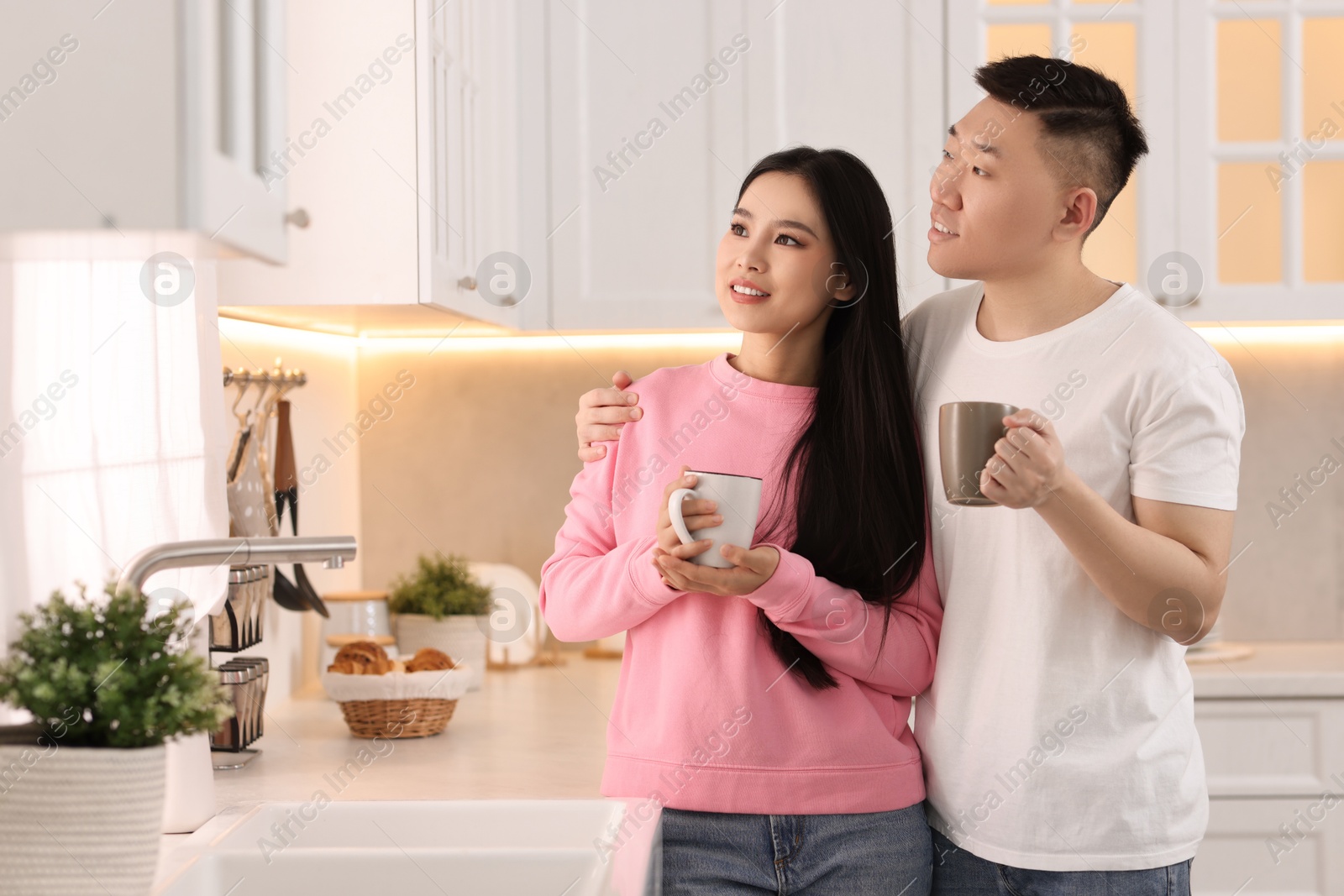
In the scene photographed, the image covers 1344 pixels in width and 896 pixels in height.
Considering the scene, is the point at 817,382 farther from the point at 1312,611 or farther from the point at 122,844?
the point at 1312,611

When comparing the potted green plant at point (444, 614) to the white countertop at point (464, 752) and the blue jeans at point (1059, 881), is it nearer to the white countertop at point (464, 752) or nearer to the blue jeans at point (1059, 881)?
the white countertop at point (464, 752)

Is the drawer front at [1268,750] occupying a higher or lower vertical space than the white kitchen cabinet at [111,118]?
lower

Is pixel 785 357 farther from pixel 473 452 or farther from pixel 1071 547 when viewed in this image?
pixel 473 452

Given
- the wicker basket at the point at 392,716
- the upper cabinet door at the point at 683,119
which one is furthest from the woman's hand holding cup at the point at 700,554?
the upper cabinet door at the point at 683,119

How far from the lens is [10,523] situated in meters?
0.92

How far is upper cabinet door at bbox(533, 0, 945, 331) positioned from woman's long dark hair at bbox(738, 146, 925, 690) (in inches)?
32.1

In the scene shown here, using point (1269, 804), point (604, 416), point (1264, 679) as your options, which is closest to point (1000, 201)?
point (604, 416)

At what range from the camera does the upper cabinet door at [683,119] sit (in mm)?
1993

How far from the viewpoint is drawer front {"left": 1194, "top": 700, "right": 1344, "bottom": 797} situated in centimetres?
185

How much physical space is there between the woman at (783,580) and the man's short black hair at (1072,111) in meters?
0.16

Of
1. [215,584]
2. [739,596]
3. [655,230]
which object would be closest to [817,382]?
[739,596]

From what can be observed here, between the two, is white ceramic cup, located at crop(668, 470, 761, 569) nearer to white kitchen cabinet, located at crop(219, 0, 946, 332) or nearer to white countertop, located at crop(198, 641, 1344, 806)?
white countertop, located at crop(198, 641, 1344, 806)

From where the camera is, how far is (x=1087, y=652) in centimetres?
104

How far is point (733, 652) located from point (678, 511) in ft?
0.63
